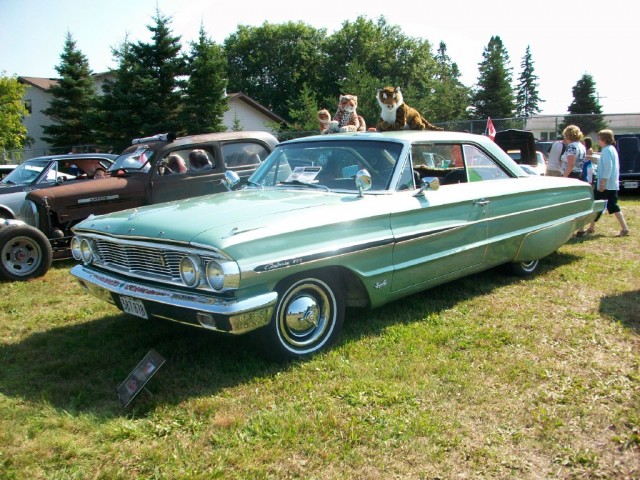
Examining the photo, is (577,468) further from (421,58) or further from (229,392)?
(421,58)

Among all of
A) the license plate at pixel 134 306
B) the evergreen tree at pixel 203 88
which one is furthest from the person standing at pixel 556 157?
the evergreen tree at pixel 203 88

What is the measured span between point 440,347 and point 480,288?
5.51ft

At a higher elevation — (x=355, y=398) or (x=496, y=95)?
(x=496, y=95)

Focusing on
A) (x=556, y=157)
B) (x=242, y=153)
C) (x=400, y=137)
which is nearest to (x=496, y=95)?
(x=556, y=157)

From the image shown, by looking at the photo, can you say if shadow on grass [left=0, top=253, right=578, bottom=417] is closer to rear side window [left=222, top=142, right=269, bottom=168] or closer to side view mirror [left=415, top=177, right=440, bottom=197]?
side view mirror [left=415, top=177, right=440, bottom=197]

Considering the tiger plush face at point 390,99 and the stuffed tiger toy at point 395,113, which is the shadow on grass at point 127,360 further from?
the tiger plush face at point 390,99

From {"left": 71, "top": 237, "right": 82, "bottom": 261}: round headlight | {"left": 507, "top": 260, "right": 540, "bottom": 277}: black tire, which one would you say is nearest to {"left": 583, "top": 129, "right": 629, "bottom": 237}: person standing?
{"left": 507, "top": 260, "right": 540, "bottom": 277}: black tire

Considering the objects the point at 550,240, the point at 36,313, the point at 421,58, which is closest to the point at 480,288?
the point at 550,240

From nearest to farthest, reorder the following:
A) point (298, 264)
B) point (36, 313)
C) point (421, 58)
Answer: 1. point (298, 264)
2. point (36, 313)
3. point (421, 58)

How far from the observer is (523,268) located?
5.96 meters

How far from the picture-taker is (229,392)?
3.43 metres

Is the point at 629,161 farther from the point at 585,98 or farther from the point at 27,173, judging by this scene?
the point at 585,98

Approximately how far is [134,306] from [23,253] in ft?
12.4

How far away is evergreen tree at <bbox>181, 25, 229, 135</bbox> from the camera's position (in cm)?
2670
